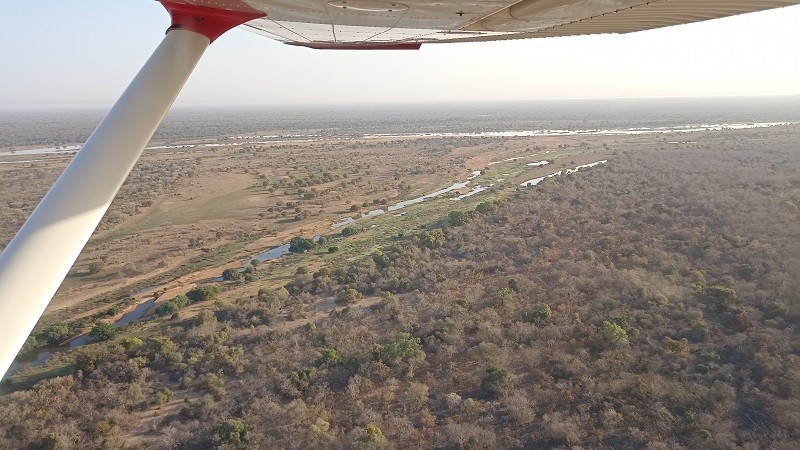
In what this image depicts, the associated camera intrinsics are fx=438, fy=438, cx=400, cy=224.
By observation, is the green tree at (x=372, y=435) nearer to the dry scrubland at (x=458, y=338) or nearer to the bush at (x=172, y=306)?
the dry scrubland at (x=458, y=338)

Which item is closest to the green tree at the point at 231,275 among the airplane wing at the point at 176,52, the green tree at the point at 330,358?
the green tree at the point at 330,358

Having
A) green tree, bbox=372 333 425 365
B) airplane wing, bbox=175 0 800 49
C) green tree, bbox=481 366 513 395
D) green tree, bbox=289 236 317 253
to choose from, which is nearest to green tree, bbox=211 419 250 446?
green tree, bbox=372 333 425 365

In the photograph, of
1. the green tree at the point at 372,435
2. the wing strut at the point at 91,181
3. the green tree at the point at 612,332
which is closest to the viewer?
the wing strut at the point at 91,181

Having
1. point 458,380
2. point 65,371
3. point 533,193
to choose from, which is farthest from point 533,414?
point 533,193

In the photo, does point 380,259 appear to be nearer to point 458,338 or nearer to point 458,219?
point 458,338

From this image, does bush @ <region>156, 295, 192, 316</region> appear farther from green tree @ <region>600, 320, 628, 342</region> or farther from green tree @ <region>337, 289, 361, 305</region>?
green tree @ <region>600, 320, 628, 342</region>

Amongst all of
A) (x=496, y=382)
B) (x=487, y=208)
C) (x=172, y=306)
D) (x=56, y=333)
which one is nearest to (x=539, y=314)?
(x=496, y=382)
